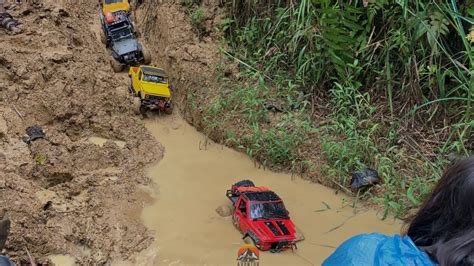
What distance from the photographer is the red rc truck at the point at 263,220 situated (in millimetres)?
3533

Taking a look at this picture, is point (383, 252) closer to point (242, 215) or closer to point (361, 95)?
point (242, 215)

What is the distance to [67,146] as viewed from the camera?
4590 millimetres

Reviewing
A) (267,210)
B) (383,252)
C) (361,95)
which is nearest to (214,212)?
(267,210)

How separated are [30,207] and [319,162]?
2.26 metres

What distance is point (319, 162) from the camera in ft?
14.7

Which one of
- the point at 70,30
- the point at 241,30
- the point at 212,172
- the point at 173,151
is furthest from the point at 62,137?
the point at 241,30

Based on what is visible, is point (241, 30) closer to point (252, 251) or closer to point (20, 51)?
point (20, 51)

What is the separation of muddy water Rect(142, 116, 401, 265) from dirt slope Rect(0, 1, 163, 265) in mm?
173

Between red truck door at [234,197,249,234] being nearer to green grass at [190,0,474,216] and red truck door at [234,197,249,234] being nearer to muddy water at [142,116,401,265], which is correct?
muddy water at [142,116,401,265]

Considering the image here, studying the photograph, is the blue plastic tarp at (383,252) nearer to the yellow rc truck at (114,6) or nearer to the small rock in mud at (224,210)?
the small rock in mud at (224,210)

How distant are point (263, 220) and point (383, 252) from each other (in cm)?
235

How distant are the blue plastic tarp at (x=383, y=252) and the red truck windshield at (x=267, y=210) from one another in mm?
2286

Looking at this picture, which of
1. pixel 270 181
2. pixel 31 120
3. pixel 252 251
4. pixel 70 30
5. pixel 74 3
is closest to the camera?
pixel 252 251

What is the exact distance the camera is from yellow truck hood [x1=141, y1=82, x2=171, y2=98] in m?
5.29
